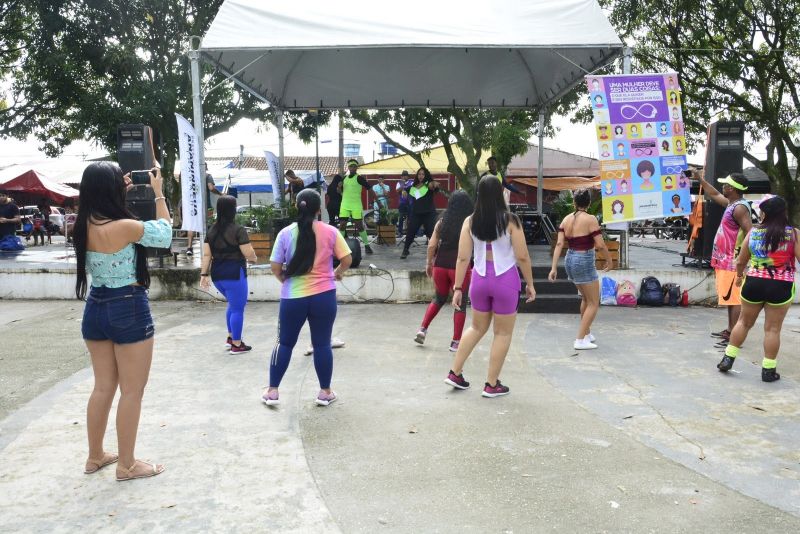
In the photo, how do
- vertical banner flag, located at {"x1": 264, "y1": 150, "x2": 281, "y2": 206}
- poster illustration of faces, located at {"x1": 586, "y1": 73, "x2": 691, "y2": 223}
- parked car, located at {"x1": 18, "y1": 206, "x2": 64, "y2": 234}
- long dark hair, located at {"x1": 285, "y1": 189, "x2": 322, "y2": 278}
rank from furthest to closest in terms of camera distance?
parked car, located at {"x1": 18, "y1": 206, "x2": 64, "y2": 234} < vertical banner flag, located at {"x1": 264, "y1": 150, "x2": 281, "y2": 206} < poster illustration of faces, located at {"x1": 586, "y1": 73, "x2": 691, "y2": 223} < long dark hair, located at {"x1": 285, "y1": 189, "x2": 322, "y2": 278}

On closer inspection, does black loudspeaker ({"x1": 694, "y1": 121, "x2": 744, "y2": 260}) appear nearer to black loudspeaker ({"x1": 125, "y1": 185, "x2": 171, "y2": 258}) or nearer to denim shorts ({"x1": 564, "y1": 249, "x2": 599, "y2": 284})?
denim shorts ({"x1": 564, "y1": 249, "x2": 599, "y2": 284})

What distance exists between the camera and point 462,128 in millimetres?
24391

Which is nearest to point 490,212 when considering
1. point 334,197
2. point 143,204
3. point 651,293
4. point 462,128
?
point 651,293

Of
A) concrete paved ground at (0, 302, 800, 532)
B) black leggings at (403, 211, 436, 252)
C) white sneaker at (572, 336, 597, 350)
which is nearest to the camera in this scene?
concrete paved ground at (0, 302, 800, 532)

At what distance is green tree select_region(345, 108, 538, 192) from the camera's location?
20.8m

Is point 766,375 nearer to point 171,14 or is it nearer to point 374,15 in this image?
point 374,15

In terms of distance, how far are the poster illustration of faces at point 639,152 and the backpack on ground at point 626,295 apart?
4.00 ft

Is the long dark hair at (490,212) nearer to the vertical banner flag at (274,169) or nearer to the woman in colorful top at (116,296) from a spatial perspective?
the woman in colorful top at (116,296)

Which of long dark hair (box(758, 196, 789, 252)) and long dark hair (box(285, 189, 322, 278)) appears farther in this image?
long dark hair (box(758, 196, 789, 252))

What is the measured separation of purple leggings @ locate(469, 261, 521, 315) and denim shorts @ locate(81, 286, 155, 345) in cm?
257

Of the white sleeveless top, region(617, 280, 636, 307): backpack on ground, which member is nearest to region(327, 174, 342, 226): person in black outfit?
region(617, 280, 636, 307): backpack on ground

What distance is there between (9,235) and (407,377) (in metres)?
12.9

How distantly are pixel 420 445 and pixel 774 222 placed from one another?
146 inches

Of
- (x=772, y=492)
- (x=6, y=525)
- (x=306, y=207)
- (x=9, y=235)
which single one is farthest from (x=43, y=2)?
(x=772, y=492)
